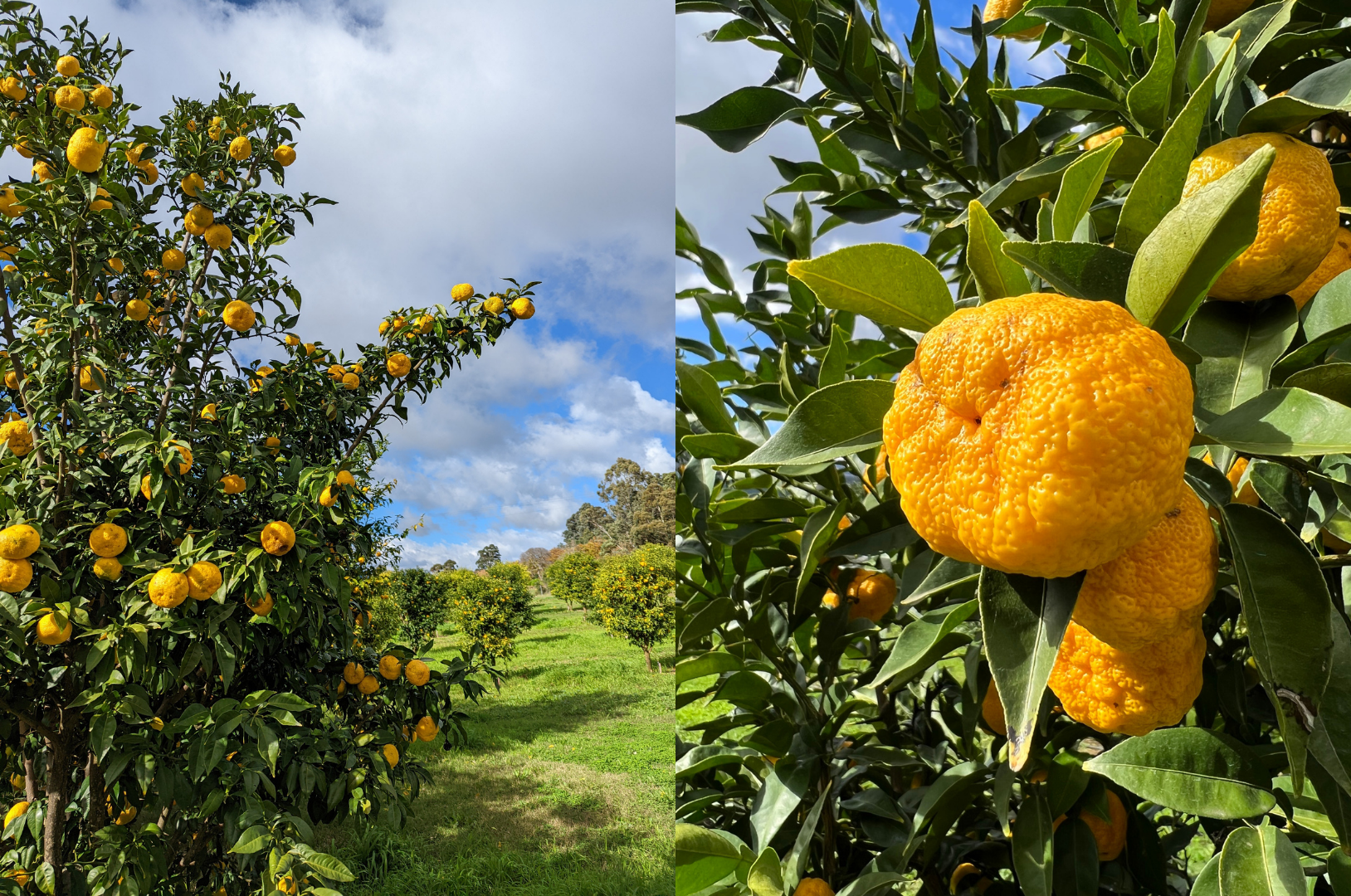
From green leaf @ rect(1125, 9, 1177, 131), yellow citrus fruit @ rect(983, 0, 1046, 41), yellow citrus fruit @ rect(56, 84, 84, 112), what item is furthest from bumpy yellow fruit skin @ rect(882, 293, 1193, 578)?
yellow citrus fruit @ rect(56, 84, 84, 112)

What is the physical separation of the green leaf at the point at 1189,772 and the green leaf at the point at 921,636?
0.26 ft

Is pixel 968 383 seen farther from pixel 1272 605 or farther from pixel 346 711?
pixel 346 711

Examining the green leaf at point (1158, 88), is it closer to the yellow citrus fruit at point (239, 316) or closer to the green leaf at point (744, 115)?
the green leaf at point (744, 115)

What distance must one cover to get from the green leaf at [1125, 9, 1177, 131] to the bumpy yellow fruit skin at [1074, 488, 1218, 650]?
0.54 feet

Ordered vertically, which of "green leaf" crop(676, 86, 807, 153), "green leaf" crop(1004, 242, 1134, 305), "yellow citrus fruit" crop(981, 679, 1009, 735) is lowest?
"yellow citrus fruit" crop(981, 679, 1009, 735)

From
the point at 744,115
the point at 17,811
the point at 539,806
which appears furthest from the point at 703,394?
the point at 539,806

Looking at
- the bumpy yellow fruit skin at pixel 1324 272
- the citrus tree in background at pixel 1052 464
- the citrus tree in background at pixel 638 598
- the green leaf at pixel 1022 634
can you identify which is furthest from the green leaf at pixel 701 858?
the citrus tree in background at pixel 638 598

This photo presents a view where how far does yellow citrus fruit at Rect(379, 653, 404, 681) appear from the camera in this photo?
1.23m

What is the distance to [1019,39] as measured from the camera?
0.61 meters

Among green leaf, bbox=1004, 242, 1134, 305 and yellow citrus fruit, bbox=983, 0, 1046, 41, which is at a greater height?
yellow citrus fruit, bbox=983, 0, 1046, 41

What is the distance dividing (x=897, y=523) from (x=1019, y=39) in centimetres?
45

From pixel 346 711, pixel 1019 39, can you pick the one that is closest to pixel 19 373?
pixel 346 711

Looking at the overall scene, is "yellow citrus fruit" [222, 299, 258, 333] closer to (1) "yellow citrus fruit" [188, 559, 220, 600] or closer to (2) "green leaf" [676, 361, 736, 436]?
(1) "yellow citrus fruit" [188, 559, 220, 600]

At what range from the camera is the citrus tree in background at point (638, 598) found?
4.60 m
